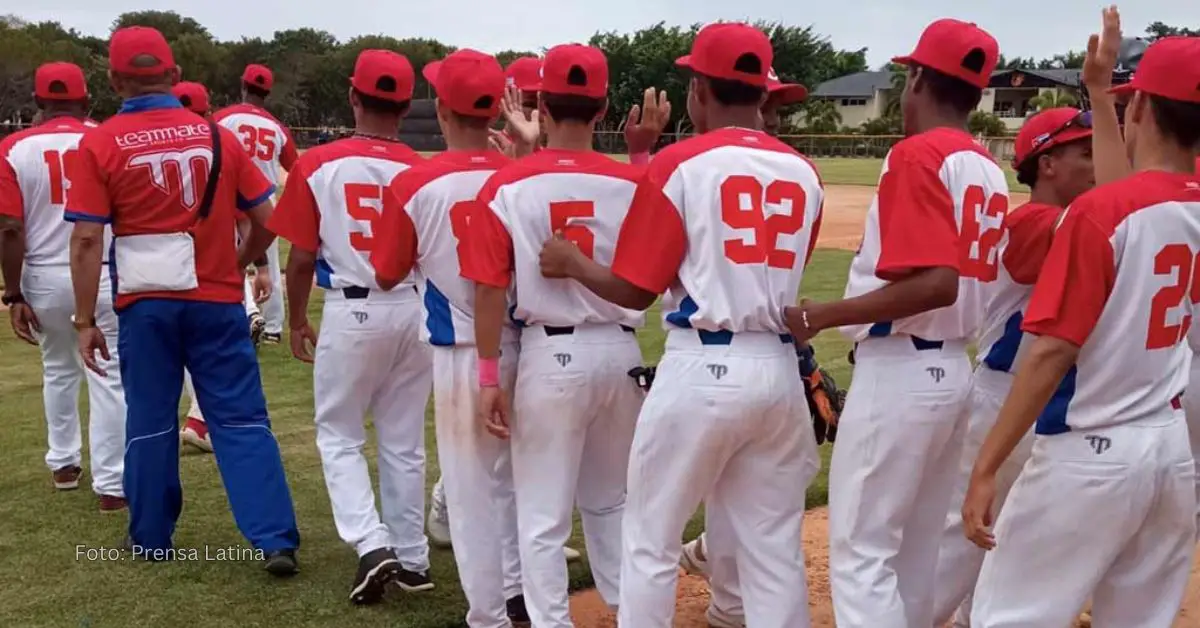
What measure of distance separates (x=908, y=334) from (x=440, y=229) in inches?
74.6

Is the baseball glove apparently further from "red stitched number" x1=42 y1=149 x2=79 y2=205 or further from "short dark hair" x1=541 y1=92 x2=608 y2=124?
"red stitched number" x1=42 y1=149 x2=79 y2=205

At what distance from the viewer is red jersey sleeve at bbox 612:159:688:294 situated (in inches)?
143

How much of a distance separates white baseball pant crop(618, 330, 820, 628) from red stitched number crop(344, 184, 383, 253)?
1.84m

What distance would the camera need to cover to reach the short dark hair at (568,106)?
4074mm

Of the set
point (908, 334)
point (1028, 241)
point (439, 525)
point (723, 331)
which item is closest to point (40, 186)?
point (439, 525)

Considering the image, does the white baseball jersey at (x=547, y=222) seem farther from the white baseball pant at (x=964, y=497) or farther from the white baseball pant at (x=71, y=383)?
the white baseball pant at (x=71, y=383)

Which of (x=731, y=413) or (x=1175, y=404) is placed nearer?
(x=1175, y=404)

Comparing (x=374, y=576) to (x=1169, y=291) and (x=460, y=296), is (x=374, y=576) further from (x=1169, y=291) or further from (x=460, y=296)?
(x=1169, y=291)

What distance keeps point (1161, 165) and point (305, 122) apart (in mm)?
79597

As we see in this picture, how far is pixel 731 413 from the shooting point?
356 cm

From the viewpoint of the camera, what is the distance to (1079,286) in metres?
2.98

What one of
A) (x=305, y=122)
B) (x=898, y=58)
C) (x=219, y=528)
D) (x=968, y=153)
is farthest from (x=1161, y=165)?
(x=305, y=122)

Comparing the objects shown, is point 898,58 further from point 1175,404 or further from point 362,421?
point 362,421

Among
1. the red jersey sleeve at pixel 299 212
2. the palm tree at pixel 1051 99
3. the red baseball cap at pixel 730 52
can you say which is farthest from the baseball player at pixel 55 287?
the palm tree at pixel 1051 99
